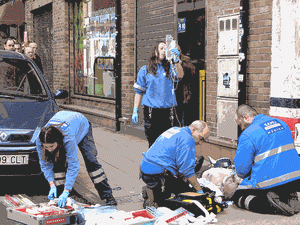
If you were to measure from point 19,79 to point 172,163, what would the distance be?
3.11m

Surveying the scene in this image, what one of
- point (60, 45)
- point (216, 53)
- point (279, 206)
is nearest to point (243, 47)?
point (216, 53)

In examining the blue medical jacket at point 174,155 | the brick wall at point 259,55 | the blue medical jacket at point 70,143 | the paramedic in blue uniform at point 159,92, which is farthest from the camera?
the brick wall at point 259,55

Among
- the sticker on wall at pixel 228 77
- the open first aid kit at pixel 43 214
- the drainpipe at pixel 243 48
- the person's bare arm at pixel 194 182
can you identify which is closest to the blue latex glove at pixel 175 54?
the drainpipe at pixel 243 48

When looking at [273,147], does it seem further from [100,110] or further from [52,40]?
[52,40]

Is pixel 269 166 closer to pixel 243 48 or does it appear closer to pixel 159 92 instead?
pixel 159 92

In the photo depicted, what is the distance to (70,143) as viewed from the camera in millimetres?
4695

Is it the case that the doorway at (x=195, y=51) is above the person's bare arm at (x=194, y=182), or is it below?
above

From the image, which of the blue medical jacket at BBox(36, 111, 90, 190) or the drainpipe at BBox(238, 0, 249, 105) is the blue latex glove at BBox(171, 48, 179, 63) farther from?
the blue medical jacket at BBox(36, 111, 90, 190)

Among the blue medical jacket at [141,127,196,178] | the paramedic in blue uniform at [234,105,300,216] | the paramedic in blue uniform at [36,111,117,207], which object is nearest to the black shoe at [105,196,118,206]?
the paramedic in blue uniform at [36,111,117,207]

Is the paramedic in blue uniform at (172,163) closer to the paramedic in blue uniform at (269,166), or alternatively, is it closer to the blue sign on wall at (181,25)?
the paramedic in blue uniform at (269,166)

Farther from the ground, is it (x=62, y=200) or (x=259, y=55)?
(x=259, y=55)

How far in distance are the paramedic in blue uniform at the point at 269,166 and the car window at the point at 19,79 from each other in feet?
10.5

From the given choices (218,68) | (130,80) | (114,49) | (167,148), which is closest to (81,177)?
(167,148)

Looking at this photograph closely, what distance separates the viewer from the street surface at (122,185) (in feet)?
16.0
